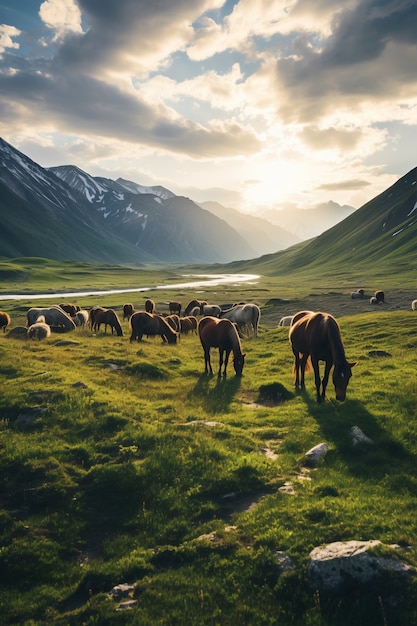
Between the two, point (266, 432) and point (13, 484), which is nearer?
point (13, 484)

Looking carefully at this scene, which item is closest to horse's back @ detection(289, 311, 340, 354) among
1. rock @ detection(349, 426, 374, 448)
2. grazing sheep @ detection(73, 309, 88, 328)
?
rock @ detection(349, 426, 374, 448)

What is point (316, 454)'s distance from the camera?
12.8m

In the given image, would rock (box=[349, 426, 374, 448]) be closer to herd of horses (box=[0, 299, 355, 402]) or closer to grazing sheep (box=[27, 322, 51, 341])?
herd of horses (box=[0, 299, 355, 402])

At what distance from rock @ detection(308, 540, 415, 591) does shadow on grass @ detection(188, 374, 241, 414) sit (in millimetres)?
9192

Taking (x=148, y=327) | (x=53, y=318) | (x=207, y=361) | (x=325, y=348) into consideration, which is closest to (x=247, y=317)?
(x=148, y=327)

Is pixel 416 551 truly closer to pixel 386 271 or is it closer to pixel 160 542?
pixel 160 542

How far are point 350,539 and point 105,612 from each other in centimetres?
529

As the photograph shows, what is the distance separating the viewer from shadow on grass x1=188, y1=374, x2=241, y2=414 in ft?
58.3

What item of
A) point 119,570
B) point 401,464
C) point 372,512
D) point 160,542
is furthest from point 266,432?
point 119,570

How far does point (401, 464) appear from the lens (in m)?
12.0

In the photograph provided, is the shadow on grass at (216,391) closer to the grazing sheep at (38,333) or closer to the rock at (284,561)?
the rock at (284,561)

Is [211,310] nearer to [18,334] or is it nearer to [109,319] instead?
[109,319]

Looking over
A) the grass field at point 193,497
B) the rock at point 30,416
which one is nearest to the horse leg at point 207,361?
the grass field at point 193,497

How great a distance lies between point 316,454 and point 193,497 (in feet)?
14.3
